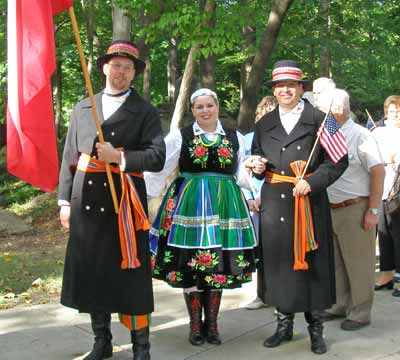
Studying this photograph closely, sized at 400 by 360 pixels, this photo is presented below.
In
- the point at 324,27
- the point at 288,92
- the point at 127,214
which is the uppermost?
the point at 324,27

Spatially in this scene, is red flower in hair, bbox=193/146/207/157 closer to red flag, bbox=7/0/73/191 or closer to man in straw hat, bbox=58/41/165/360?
man in straw hat, bbox=58/41/165/360

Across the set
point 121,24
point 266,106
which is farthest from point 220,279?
point 121,24

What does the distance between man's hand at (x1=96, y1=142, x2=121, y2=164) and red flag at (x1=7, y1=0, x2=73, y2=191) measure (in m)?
0.38

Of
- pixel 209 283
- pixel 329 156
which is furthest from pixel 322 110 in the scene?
pixel 209 283

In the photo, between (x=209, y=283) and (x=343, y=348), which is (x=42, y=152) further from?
(x=343, y=348)

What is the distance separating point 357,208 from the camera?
543 centimetres

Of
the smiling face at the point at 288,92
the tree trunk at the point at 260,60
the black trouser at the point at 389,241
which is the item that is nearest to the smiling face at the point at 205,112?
the smiling face at the point at 288,92

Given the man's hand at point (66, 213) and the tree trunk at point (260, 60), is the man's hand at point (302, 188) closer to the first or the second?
the man's hand at point (66, 213)

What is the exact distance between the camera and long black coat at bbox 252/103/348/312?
478cm

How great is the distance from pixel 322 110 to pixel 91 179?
2.01 m

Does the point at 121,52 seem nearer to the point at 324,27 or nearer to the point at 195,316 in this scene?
the point at 195,316

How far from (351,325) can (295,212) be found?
4.11 feet

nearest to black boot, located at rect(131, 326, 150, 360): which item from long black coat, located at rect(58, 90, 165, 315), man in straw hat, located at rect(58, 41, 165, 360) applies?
man in straw hat, located at rect(58, 41, 165, 360)

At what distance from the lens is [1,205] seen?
16.7 metres
